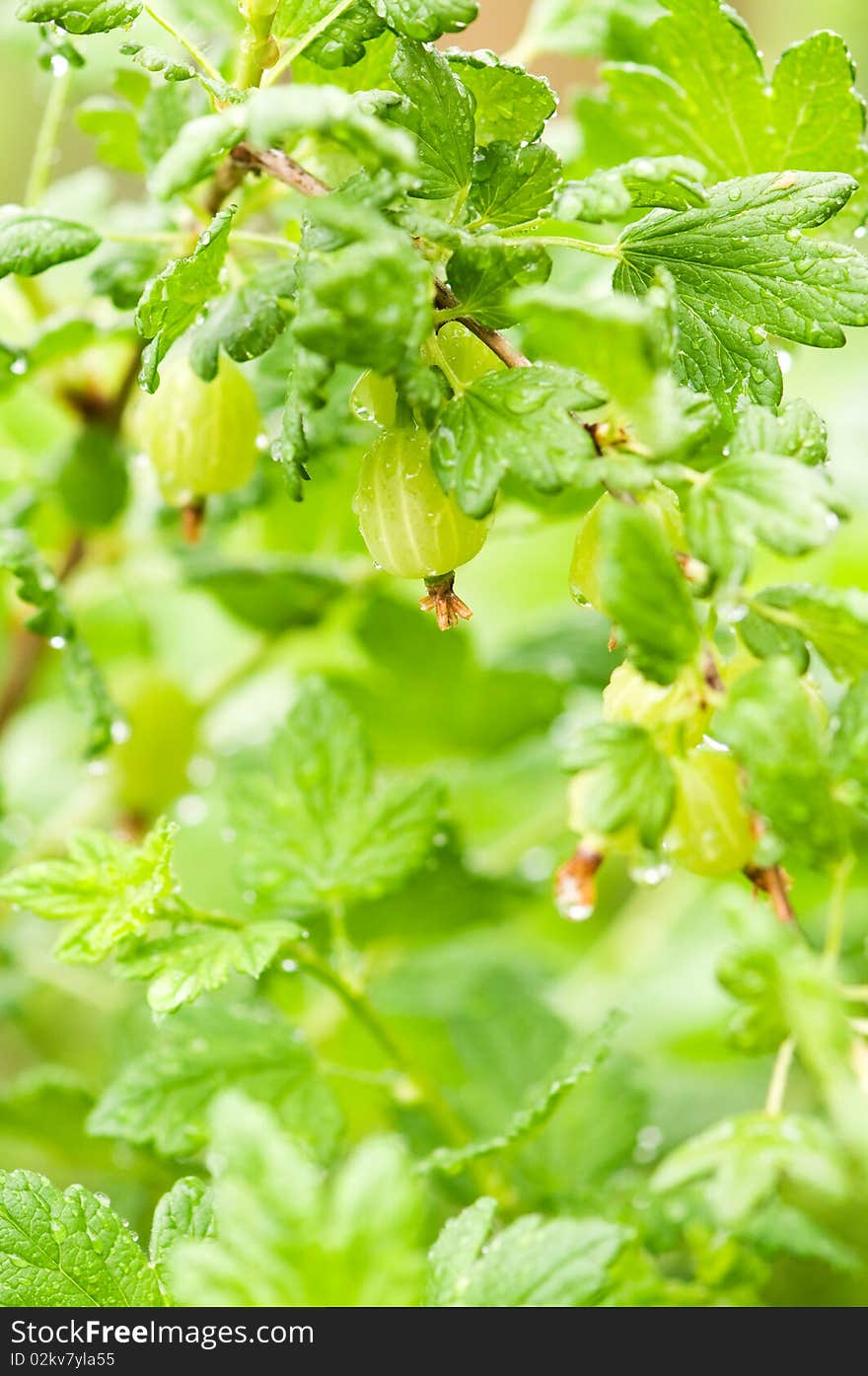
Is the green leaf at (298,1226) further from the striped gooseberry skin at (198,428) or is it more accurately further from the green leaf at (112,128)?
the green leaf at (112,128)

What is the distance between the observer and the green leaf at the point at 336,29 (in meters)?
0.50

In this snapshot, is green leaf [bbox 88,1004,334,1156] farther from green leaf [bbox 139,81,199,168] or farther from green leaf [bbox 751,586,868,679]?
green leaf [bbox 139,81,199,168]

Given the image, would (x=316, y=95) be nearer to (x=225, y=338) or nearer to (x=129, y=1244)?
(x=225, y=338)

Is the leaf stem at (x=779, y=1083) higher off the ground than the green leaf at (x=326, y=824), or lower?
higher

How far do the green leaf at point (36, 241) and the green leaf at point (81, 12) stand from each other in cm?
10

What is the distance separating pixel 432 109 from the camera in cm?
48

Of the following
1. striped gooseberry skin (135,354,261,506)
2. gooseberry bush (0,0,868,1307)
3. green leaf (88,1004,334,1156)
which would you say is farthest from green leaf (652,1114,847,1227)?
striped gooseberry skin (135,354,261,506)

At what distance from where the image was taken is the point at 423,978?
104 cm

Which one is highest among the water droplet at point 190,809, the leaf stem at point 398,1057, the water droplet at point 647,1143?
the leaf stem at point 398,1057

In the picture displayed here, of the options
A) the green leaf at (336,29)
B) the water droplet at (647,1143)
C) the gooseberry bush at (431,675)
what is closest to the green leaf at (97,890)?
the gooseberry bush at (431,675)

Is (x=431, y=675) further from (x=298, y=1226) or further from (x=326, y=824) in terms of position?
(x=298, y=1226)

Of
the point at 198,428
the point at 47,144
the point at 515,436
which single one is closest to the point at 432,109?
the point at 515,436

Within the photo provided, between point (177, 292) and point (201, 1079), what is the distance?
1.29ft

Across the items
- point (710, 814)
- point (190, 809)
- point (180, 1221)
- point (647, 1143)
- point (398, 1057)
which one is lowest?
point (647, 1143)
